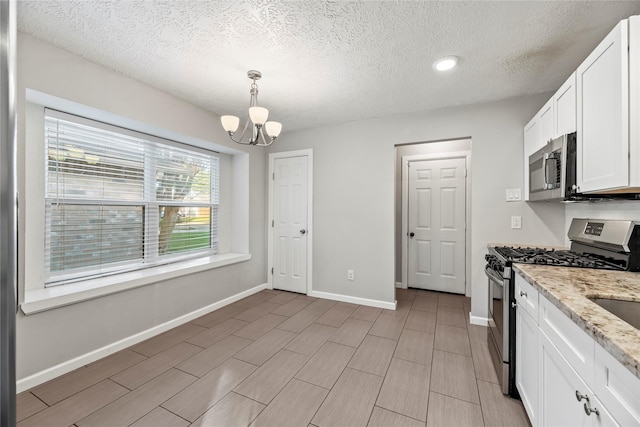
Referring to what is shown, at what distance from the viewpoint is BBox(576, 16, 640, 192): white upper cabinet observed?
1.23 m

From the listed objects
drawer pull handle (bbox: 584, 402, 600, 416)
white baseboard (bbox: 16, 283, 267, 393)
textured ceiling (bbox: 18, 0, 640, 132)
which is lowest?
white baseboard (bbox: 16, 283, 267, 393)

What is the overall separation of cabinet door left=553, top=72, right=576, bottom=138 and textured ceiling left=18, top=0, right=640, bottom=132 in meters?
0.34

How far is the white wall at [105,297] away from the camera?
5.88 feet

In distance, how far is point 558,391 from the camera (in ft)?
3.64

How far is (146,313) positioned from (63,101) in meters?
1.92

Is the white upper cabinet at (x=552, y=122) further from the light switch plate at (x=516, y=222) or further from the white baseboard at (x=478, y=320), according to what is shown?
the white baseboard at (x=478, y=320)

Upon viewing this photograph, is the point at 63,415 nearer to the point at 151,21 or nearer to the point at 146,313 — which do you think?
the point at 146,313

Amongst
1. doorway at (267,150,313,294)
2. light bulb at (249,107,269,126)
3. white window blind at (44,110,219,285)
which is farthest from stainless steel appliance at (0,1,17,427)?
doorway at (267,150,313,294)

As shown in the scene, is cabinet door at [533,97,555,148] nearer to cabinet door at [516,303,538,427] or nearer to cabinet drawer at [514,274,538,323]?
cabinet drawer at [514,274,538,323]

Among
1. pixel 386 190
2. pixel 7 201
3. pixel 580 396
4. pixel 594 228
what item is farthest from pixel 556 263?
pixel 7 201

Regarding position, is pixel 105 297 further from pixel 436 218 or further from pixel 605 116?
pixel 436 218

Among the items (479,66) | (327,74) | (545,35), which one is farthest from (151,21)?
(545,35)

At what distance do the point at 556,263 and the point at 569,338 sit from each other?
886 mm

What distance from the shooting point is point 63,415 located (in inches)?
62.1
